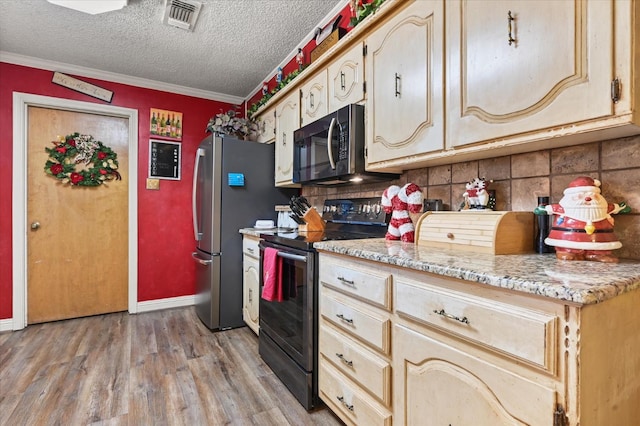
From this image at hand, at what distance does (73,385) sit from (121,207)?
1.85 m

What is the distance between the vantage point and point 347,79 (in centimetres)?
189

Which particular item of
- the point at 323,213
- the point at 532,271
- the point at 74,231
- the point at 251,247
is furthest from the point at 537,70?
the point at 74,231

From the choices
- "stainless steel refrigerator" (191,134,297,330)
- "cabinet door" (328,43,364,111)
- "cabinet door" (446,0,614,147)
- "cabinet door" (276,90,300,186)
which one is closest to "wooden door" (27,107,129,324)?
"stainless steel refrigerator" (191,134,297,330)

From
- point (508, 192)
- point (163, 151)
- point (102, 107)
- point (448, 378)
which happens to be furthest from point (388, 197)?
point (102, 107)

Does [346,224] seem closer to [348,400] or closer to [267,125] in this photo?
[348,400]

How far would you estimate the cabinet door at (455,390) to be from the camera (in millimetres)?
748

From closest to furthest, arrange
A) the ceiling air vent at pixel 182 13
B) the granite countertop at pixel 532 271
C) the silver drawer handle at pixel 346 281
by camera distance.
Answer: the granite countertop at pixel 532 271 < the silver drawer handle at pixel 346 281 < the ceiling air vent at pixel 182 13

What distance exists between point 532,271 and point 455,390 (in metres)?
0.41

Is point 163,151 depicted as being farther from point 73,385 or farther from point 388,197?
point 388,197

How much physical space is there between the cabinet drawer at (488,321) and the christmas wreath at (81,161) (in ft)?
10.7

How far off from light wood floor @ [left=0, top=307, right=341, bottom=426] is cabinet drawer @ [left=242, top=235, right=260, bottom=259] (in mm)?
690

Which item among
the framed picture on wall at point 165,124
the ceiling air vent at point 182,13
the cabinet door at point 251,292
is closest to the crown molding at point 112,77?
the framed picture on wall at point 165,124

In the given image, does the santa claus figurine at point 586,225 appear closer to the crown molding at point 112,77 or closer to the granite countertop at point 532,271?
the granite countertop at point 532,271

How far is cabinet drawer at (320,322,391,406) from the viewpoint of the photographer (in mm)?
1186
